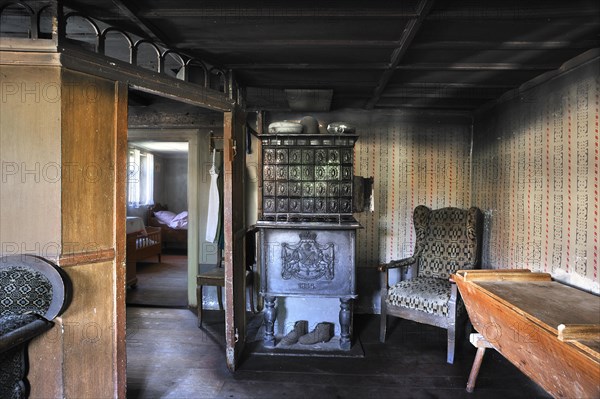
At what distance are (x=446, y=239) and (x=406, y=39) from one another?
87.3 inches

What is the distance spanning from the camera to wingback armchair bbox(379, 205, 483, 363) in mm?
2881

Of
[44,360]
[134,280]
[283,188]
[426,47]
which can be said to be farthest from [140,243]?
[426,47]

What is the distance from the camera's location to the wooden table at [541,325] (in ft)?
4.36

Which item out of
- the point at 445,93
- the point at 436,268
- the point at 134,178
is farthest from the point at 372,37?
the point at 134,178

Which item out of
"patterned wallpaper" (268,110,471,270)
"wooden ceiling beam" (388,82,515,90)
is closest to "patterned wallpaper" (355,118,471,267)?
"patterned wallpaper" (268,110,471,270)

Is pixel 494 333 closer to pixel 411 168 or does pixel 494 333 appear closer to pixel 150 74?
pixel 411 168

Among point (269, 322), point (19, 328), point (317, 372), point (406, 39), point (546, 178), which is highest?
point (406, 39)

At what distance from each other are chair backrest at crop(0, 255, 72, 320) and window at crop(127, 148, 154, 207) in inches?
240

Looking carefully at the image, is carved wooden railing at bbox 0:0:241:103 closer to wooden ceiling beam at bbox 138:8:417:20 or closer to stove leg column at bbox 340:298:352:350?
wooden ceiling beam at bbox 138:8:417:20

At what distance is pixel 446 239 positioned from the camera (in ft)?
11.5

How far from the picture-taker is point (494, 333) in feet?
6.81

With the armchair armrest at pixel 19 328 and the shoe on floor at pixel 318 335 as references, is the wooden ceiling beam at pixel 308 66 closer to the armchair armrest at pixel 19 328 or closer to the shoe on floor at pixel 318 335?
the armchair armrest at pixel 19 328

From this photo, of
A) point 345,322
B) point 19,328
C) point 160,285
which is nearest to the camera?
point 19,328

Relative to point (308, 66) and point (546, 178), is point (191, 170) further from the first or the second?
point (546, 178)
